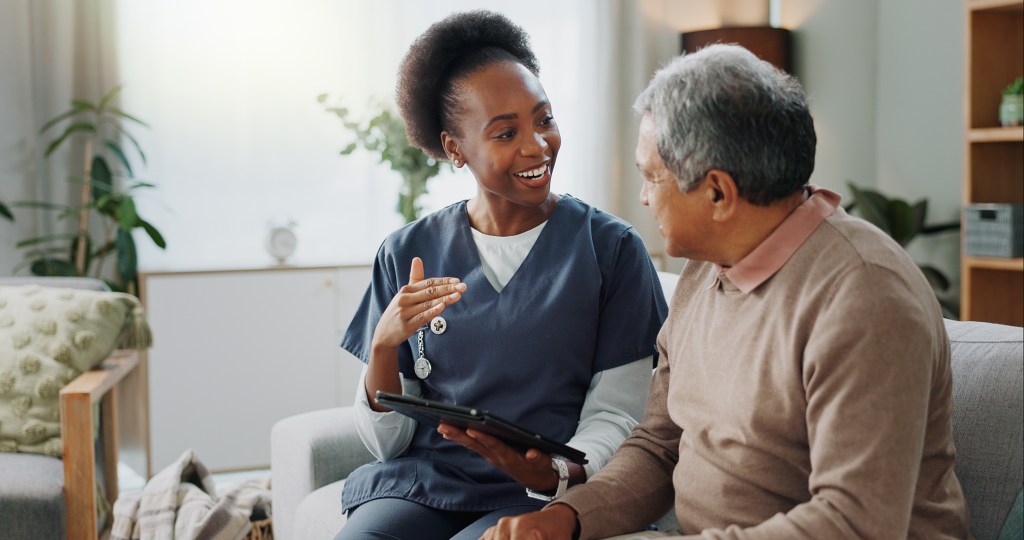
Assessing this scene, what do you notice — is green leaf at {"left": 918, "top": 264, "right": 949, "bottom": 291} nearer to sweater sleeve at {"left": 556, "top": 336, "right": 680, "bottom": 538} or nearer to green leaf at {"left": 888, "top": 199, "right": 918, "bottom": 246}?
green leaf at {"left": 888, "top": 199, "right": 918, "bottom": 246}

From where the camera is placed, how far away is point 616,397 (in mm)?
1651

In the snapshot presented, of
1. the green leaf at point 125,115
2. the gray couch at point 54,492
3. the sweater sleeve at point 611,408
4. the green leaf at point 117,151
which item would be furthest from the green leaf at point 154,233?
the sweater sleeve at point 611,408

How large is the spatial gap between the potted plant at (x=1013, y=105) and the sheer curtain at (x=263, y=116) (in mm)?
1921

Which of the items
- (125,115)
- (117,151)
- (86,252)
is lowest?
(86,252)

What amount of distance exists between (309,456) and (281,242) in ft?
6.40

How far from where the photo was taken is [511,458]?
57.1 inches

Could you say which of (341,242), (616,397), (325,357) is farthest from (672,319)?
(341,242)

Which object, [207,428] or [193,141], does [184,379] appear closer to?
[207,428]

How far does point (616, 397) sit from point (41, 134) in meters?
2.85

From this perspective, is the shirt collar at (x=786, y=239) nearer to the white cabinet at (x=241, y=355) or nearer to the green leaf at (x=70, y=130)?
the white cabinet at (x=241, y=355)

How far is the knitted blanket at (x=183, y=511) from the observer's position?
230 centimetres

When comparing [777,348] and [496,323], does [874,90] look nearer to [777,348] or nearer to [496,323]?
[496,323]

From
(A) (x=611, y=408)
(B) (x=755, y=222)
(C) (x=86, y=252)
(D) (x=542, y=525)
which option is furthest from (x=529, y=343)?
(C) (x=86, y=252)

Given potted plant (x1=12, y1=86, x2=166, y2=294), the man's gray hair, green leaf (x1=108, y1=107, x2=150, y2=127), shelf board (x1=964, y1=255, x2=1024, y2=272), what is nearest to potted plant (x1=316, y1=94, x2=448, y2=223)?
green leaf (x1=108, y1=107, x2=150, y2=127)
